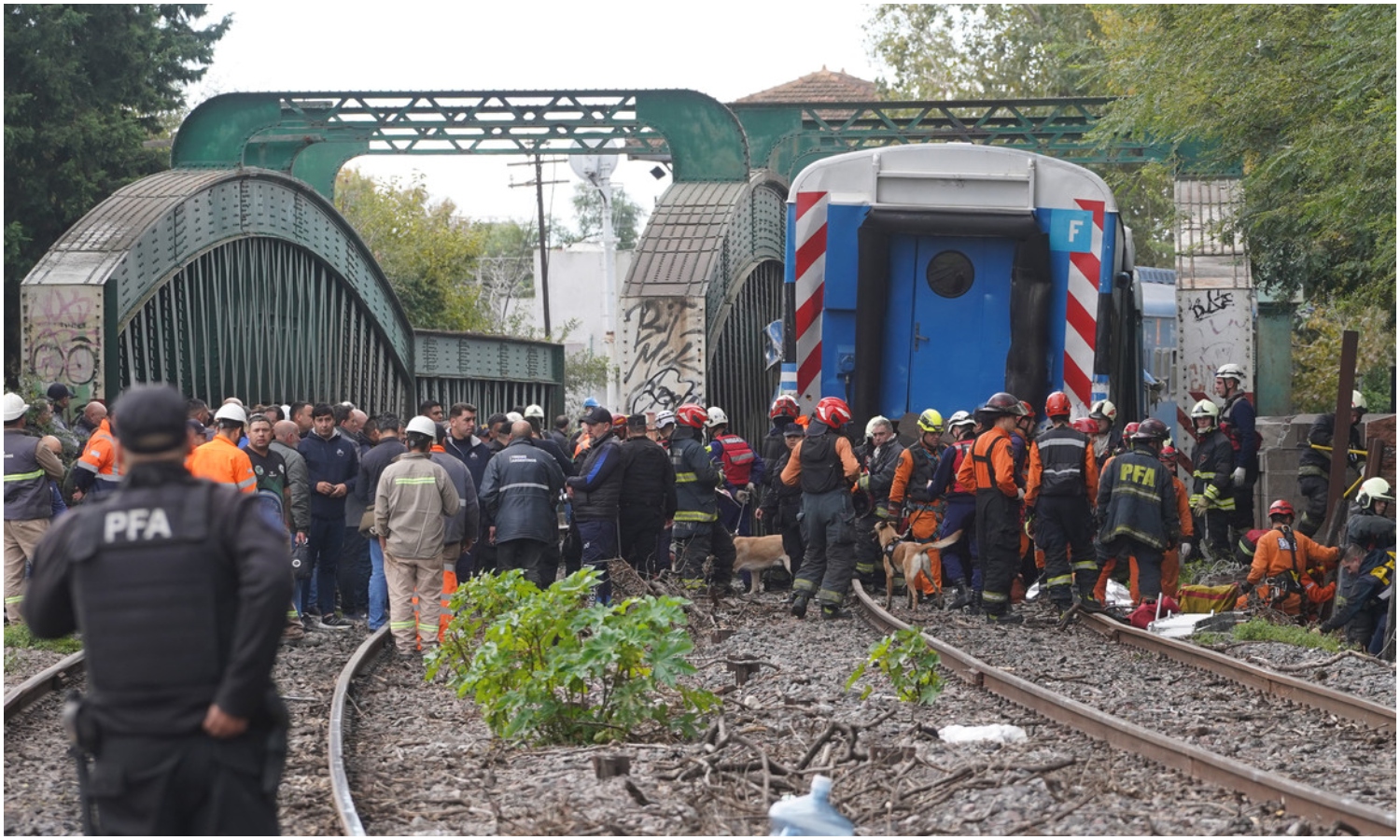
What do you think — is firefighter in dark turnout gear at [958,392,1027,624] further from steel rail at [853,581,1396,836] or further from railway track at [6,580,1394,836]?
steel rail at [853,581,1396,836]

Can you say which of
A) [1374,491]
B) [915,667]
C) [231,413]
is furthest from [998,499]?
[231,413]

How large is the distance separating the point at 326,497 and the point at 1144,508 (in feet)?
21.4

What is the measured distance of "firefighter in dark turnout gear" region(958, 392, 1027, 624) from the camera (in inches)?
520

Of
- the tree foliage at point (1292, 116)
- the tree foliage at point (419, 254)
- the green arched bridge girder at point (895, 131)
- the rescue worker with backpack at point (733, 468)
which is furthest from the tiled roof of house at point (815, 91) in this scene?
the rescue worker with backpack at point (733, 468)

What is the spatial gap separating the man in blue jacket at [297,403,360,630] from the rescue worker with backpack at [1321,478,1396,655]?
770 centimetres

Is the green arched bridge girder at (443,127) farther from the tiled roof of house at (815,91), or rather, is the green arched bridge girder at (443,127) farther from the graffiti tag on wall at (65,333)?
the tiled roof of house at (815,91)

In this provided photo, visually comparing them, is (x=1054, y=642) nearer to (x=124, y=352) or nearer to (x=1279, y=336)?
(x=124, y=352)

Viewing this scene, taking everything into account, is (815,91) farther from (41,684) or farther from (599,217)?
(599,217)

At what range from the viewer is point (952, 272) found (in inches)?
579

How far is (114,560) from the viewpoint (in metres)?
4.57

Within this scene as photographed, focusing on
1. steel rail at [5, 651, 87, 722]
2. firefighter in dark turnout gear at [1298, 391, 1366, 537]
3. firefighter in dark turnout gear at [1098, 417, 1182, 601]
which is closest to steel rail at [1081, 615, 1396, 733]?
firefighter in dark turnout gear at [1098, 417, 1182, 601]

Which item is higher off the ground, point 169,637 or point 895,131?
point 895,131

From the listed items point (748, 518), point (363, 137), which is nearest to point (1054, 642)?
point (748, 518)

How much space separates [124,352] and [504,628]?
10105mm
